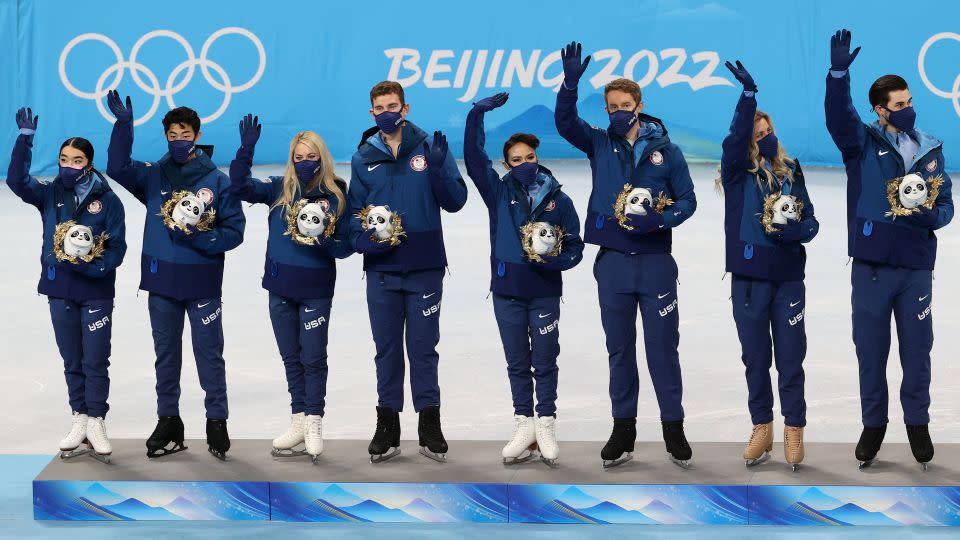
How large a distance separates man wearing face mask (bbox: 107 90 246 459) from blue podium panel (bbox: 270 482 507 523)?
0.66m

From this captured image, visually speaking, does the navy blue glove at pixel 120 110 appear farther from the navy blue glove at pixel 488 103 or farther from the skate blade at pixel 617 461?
the skate blade at pixel 617 461

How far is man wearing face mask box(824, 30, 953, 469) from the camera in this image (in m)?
6.61

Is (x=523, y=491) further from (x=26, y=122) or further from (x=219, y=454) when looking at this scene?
(x=26, y=122)

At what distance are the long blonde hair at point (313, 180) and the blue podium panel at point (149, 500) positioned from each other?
134cm

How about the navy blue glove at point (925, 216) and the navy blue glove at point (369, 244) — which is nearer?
the navy blue glove at point (925, 216)

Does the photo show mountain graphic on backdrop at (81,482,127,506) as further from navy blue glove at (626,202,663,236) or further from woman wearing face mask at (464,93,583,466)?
navy blue glove at (626,202,663,236)

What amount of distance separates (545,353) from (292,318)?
48.2 inches

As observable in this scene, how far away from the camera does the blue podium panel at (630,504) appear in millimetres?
6559

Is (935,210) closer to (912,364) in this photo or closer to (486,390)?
(912,364)

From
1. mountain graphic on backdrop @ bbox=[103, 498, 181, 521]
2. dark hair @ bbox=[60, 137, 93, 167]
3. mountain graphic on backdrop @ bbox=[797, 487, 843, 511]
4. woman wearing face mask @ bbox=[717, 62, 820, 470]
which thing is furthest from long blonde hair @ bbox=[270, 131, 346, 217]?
mountain graphic on backdrop @ bbox=[797, 487, 843, 511]

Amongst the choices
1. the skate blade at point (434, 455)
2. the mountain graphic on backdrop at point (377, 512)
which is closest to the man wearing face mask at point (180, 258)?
the mountain graphic on backdrop at point (377, 512)

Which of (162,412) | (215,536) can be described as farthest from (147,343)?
(215,536)

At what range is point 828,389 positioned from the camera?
911 cm

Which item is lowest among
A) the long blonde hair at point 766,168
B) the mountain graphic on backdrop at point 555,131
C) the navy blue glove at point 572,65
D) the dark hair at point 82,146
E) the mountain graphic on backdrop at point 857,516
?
the mountain graphic on backdrop at point 857,516
